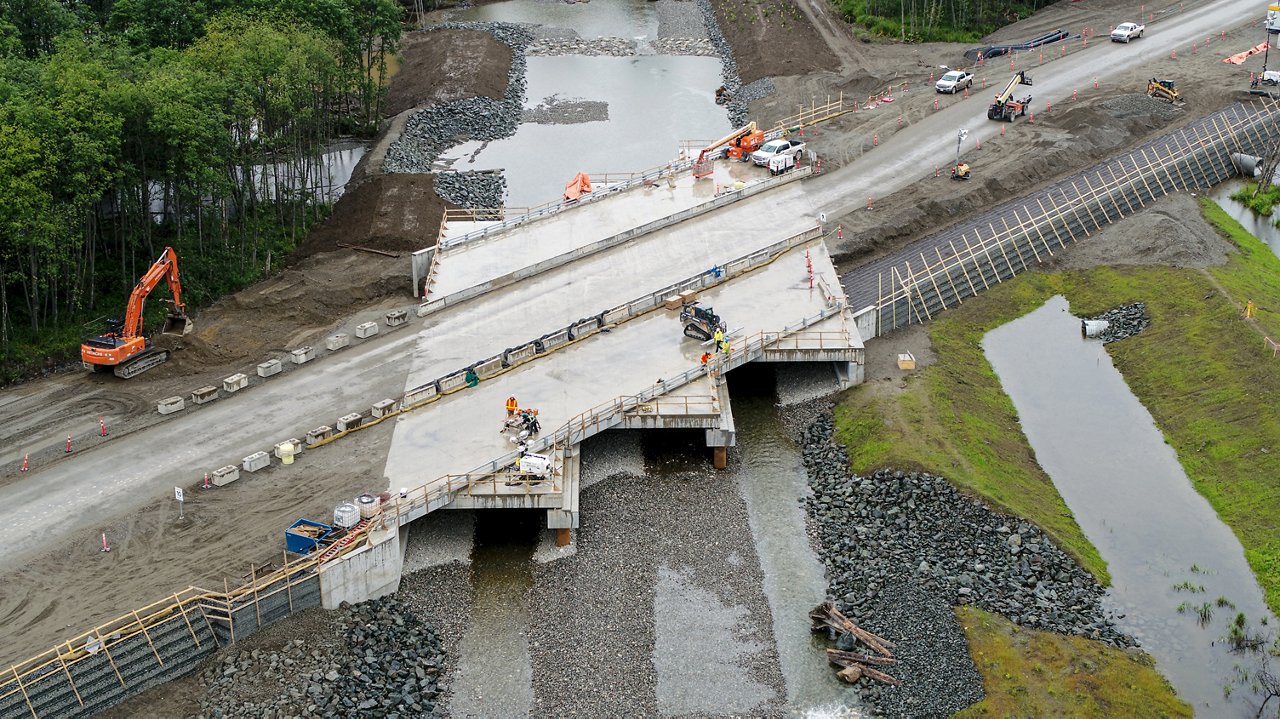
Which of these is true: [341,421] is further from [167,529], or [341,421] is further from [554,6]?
[554,6]

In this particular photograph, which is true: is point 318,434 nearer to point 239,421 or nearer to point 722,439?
point 239,421

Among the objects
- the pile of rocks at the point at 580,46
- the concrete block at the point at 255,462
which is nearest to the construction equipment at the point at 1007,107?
the pile of rocks at the point at 580,46

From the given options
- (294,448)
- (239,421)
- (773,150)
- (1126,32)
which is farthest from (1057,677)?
(1126,32)

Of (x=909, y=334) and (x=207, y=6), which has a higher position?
(x=207, y=6)

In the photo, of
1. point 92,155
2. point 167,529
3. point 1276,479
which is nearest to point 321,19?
point 92,155

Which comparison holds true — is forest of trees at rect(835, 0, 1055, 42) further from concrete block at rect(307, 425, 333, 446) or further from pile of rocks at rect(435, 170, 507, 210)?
concrete block at rect(307, 425, 333, 446)

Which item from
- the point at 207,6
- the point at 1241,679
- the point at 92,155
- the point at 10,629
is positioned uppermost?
the point at 207,6
